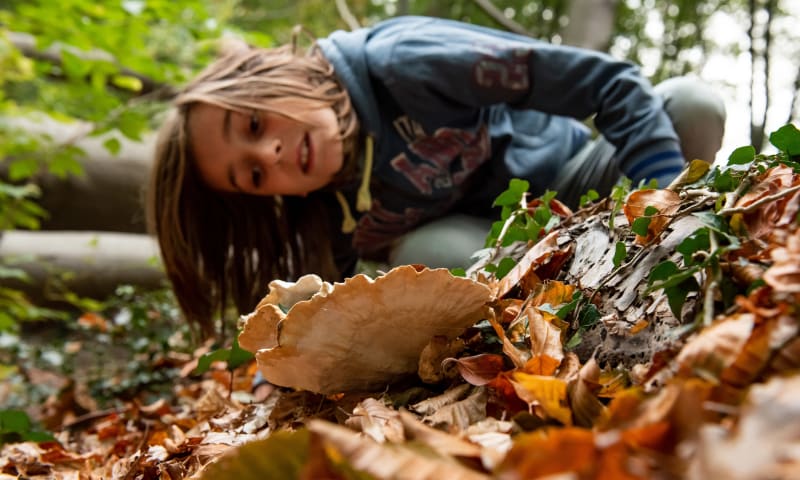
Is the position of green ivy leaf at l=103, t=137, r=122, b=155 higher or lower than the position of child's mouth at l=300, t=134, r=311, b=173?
lower

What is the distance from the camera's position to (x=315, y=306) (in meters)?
0.59

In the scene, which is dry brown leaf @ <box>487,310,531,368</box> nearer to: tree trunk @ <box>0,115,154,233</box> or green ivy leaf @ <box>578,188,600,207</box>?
green ivy leaf @ <box>578,188,600,207</box>

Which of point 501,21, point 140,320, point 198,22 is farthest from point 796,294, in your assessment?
point 501,21

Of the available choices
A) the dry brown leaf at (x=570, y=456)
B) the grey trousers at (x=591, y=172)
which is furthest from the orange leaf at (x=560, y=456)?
the grey trousers at (x=591, y=172)

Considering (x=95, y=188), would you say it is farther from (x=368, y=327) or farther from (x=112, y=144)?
(x=368, y=327)

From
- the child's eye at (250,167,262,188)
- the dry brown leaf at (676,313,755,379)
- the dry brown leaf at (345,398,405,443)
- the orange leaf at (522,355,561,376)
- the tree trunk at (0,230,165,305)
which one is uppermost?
the dry brown leaf at (676,313,755,379)

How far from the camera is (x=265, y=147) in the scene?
5.86ft

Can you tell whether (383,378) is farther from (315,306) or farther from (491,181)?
(491,181)

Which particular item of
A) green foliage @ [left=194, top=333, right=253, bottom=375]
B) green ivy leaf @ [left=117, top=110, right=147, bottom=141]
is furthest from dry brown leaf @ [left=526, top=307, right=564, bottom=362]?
green ivy leaf @ [left=117, top=110, right=147, bottom=141]

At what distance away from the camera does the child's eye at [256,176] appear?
1.85m

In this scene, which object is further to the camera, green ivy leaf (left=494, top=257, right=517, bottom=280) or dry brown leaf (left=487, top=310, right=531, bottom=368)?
green ivy leaf (left=494, top=257, right=517, bottom=280)

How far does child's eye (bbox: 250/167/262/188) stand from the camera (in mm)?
1850

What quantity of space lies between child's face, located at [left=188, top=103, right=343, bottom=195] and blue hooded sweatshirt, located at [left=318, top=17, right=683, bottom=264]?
0.78ft

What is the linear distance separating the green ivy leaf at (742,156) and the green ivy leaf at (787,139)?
1.0 inches
